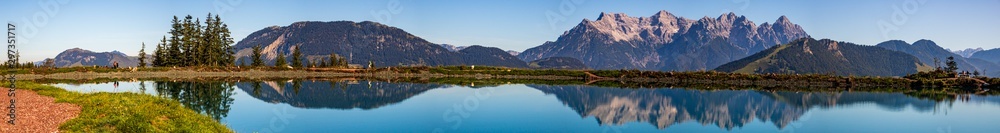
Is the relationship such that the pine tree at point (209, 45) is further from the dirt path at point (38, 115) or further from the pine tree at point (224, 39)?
the dirt path at point (38, 115)

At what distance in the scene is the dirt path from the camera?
72.0 feet

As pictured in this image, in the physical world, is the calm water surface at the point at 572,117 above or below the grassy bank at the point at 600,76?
below

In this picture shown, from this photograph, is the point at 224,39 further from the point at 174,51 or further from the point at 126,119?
the point at 126,119

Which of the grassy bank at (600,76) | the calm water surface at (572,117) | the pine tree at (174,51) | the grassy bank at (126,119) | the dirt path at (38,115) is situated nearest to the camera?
the dirt path at (38,115)

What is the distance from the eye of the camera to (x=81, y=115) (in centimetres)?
2612

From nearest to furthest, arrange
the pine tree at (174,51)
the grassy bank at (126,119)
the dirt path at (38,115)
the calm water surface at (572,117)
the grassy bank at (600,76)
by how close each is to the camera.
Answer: the dirt path at (38,115), the grassy bank at (126,119), the calm water surface at (572,117), the grassy bank at (600,76), the pine tree at (174,51)

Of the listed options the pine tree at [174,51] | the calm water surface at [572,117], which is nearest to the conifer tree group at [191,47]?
the pine tree at [174,51]

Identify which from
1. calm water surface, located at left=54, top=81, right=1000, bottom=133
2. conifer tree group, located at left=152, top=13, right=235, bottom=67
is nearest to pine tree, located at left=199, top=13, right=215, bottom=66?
conifer tree group, located at left=152, top=13, right=235, bottom=67

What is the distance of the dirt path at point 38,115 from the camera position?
2194cm

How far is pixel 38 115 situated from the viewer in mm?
25906

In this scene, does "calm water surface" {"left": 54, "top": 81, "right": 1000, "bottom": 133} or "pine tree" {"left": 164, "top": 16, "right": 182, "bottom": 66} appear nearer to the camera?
"calm water surface" {"left": 54, "top": 81, "right": 1000, "bottom": 133}

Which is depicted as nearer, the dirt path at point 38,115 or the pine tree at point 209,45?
the dirt path at point 38,115

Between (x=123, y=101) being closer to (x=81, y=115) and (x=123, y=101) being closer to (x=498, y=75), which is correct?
(x=81, y=115)

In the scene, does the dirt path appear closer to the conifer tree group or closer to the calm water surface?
the calm water surface
